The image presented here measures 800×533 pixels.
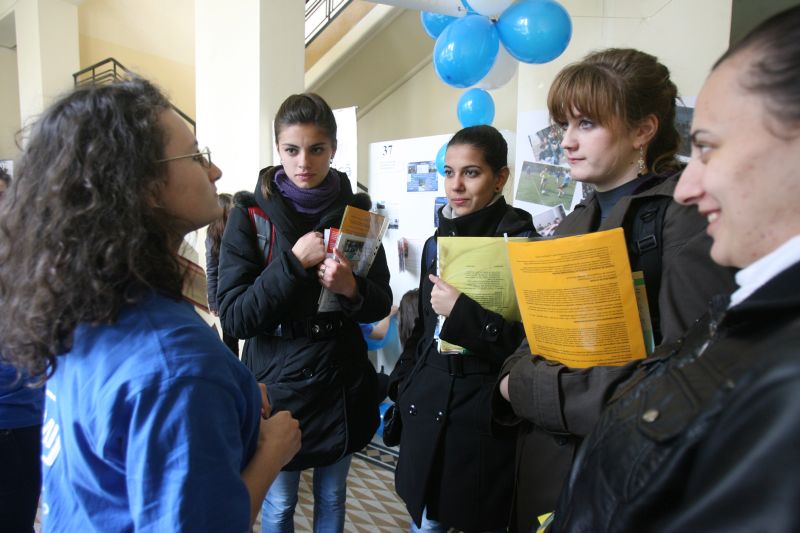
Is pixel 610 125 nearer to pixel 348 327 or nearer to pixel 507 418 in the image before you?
pixel 507 418

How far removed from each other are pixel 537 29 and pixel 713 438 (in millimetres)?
2384

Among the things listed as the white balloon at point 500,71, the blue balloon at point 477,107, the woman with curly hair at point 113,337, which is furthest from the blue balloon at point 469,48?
the woman with curly hair at point 113,337

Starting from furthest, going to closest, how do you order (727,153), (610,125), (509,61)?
(509,61) → (610,125) → (727,153)

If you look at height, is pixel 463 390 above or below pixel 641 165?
below

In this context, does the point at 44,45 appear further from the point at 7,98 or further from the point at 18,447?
the point at 18,447

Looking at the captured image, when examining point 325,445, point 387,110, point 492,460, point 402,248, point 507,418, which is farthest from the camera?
point 387,110

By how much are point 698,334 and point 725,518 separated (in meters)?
0.26

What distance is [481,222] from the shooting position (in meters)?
1.43

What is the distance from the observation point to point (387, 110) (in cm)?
601

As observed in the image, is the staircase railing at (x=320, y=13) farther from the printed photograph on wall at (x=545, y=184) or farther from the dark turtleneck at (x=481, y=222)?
the dark turtleneck at (x=481, y=222)

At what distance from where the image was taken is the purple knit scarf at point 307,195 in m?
1.48

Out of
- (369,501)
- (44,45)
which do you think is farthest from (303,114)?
(44,45)

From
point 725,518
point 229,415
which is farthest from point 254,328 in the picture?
point 725,518

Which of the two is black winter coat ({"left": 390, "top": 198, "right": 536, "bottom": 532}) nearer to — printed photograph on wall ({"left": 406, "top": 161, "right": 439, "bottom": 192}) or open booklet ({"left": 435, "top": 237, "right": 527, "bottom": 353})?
open booklet ({"left": 435, "top": 237, "right": 527, "bottom": 353})
